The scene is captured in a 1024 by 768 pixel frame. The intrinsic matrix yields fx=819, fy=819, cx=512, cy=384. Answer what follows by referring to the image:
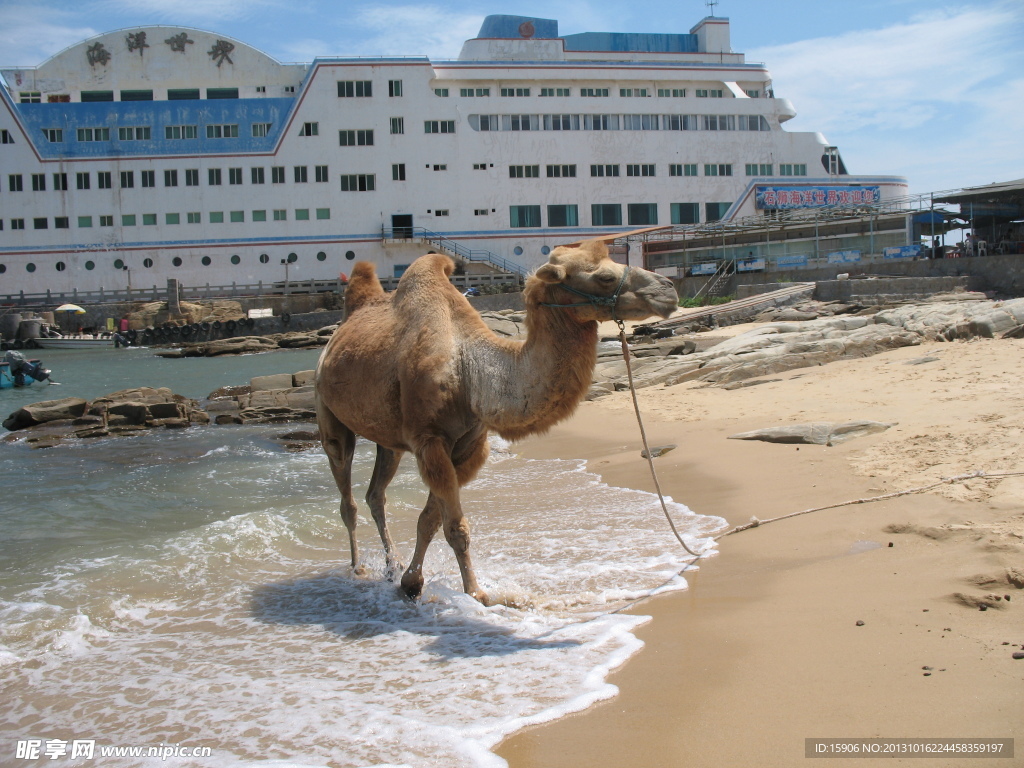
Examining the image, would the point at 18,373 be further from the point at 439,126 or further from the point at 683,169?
the point at 683,169

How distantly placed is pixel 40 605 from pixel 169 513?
3.64 metres

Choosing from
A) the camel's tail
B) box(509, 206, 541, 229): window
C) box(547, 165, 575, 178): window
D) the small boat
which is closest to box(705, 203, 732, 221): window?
box(547, 165, 575, 178): window

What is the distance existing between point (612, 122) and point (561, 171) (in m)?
5.02

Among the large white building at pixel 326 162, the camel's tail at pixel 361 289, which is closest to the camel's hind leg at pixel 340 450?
the camel's tail at pixel 361 289

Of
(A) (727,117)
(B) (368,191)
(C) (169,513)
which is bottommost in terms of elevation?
(C) (169,513)

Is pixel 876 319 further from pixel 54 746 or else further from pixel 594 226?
pixel 594 226

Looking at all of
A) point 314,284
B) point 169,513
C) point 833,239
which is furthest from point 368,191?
point 169,513

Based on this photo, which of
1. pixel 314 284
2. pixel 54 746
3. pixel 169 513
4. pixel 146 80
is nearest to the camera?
pixel 54 746

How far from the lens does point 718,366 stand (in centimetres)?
1521

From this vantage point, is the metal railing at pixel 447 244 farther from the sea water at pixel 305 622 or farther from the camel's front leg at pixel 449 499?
the camel's front leg at pixel 449 499

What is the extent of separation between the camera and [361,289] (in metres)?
7.21

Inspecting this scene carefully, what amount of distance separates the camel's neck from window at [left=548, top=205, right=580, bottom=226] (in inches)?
2124

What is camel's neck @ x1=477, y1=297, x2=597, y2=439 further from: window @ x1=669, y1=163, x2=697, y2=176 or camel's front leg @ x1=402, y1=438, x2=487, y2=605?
window @ x1=669, y1=163, x2=697, y2=176

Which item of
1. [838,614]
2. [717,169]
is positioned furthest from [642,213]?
[838,614]
